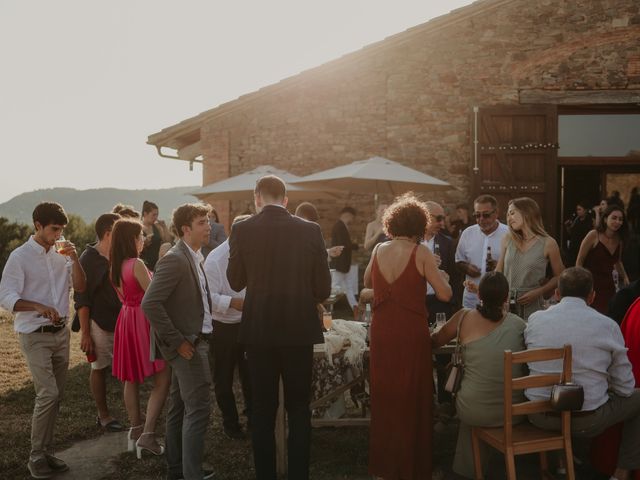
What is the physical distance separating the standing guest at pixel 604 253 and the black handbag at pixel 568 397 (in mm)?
2526

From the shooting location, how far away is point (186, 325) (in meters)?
3.55

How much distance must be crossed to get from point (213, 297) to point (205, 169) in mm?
7072

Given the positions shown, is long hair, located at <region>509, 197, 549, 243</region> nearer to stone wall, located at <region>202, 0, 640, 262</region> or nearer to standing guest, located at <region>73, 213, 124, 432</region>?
standing guest, located at <region>73, 213, 124, 432</region>

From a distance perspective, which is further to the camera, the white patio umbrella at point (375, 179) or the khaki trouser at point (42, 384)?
the white patio umbrella at point (375, 179)

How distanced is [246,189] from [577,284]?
6242 millimetres

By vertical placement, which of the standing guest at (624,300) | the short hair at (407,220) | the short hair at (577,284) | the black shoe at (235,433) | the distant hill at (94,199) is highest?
the distant hill at (94,199)

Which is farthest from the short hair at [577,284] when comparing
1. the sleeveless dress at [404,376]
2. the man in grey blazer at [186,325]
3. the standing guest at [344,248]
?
the standing guest at [344,248]

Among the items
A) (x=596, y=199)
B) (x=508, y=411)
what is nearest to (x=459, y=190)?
(x=596, y=199)

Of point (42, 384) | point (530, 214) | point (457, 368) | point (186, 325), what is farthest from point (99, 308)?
point (530, 214)

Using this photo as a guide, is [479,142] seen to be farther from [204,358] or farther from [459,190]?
[204,358]

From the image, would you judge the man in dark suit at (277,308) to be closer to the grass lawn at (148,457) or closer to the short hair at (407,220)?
the short hair at (407,220)

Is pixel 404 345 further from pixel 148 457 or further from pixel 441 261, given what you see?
pixel 148 457

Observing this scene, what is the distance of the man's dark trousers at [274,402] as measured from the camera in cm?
334

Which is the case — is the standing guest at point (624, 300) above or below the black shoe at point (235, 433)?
above
